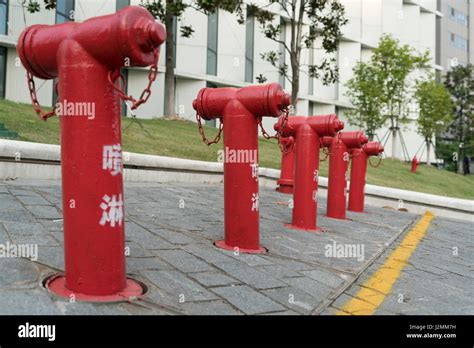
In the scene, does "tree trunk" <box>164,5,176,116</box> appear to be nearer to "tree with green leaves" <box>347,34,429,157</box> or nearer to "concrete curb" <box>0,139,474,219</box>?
"concrete curb" <box>0,139,474,219</box>

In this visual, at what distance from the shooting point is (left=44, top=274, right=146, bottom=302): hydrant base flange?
2.42 m

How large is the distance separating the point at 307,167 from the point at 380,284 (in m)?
2.05

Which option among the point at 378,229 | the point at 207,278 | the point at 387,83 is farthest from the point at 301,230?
the point at 387,83

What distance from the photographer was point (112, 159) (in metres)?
2.45

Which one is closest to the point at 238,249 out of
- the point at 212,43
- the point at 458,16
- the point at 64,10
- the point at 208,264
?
the point at 208,264

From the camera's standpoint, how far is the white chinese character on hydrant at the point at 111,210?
243 cm

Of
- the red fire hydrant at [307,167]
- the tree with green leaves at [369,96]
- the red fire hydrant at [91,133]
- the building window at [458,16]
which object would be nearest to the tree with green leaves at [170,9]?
the red fire hydrant at [307,167]

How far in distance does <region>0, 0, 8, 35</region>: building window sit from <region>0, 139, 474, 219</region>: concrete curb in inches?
543

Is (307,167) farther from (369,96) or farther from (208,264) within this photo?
(369,96)

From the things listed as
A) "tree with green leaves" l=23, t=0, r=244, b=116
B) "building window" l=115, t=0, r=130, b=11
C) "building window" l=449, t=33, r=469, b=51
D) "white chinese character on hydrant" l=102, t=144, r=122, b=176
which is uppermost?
"building window" l=449, t=33, r=469, b=51

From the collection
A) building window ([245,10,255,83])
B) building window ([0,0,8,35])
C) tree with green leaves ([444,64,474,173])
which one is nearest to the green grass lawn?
building window ([0,0,8,35])

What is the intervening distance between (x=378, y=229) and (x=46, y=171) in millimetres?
4904

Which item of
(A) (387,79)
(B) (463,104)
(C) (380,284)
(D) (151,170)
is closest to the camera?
(C) (380,284)

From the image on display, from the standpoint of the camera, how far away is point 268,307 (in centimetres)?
269
